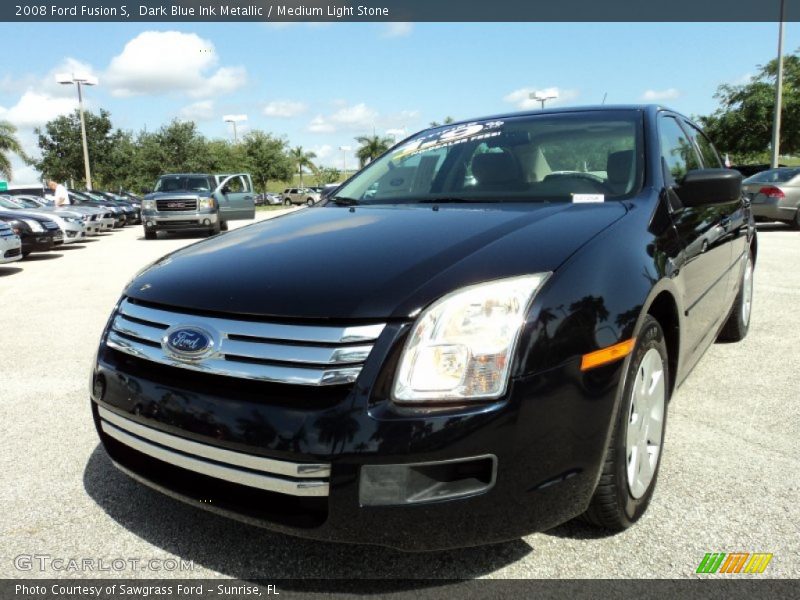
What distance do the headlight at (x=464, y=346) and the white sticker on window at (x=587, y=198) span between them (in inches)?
37.3

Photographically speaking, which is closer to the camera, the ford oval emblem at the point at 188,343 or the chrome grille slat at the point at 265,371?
the chrome grille slat at the point at 265,371

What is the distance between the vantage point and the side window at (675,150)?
298 centimetres

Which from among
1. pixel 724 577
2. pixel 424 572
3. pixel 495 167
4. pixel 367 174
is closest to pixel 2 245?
pixel 367 174

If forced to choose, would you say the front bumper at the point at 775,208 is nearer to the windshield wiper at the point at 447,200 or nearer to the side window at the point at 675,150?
the side window at the point at 675,150

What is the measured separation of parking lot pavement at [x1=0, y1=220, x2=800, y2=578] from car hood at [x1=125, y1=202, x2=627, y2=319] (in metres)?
0.85

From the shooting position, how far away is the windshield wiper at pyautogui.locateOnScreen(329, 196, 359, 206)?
327 cm

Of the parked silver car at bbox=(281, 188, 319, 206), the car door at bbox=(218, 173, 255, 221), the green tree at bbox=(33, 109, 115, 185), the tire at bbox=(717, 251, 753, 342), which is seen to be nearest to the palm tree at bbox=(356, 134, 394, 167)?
the parked silver car at bbox=(281, 188, 319, 206)

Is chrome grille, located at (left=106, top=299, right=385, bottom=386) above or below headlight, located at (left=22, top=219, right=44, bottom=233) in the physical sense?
below

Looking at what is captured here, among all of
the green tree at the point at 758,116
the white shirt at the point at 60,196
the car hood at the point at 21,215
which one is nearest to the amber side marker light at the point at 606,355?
the car hood at the point at 21,215

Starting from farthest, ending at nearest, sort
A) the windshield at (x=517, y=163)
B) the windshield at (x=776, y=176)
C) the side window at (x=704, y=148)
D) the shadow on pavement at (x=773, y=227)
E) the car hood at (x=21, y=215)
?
the shadow on pavement at (x=773, y=227)
the windshield at (x=776, y=176)
the car hood at (x=21, y=215)
the side window at (x=704, y=148)
the windshield at (x=517, y=163)

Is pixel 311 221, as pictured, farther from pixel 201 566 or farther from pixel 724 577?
pixel 724 577

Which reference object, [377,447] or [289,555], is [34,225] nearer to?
[289,555]

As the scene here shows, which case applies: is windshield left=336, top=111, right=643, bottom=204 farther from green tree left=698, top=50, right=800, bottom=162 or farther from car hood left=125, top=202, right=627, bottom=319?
green tree left=698, top=50, right=800, bottom=162

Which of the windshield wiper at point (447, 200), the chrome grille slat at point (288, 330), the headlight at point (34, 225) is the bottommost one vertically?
the chrome grille slat at point (288, 330)
